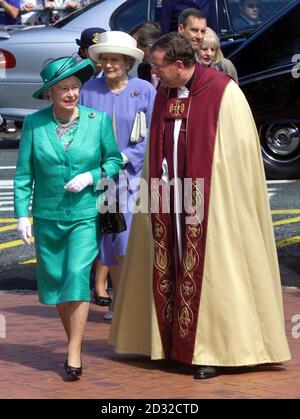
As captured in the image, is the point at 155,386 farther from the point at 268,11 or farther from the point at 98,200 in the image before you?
the point at 268,11

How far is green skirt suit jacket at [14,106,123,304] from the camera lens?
7.50 meters

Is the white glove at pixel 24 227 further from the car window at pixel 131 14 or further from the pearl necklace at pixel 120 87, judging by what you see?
the car window at pixel 131 14

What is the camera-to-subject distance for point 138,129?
29.1 ft

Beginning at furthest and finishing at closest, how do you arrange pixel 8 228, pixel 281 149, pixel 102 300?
pixel 281 149 < pixel 8 228 < pixel 102 300

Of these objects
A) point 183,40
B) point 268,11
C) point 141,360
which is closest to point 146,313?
point 141,360

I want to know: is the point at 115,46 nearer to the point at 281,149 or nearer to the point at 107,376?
the point at 107,376

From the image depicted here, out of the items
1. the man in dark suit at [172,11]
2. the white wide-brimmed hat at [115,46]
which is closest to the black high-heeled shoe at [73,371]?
the white wide-brimmed hat at [115,46]

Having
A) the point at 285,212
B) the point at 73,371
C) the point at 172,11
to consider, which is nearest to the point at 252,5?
the point at 172,11

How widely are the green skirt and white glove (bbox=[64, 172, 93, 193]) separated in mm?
201

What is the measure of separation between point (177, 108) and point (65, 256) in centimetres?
102

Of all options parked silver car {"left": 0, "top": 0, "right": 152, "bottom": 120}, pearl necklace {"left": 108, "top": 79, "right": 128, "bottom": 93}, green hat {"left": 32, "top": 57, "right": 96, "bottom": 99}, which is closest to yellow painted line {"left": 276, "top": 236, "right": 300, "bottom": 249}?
pearl necklace {"left": 108, "top": 79, "right": 128, "bottom": 93}

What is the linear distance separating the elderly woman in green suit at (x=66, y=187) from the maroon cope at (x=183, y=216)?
13.1 inches

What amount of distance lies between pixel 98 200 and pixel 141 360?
3.24 ft

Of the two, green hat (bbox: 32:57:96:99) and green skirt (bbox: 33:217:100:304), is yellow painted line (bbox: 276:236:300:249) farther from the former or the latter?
green hat (bbox: 32:57:96:99)
